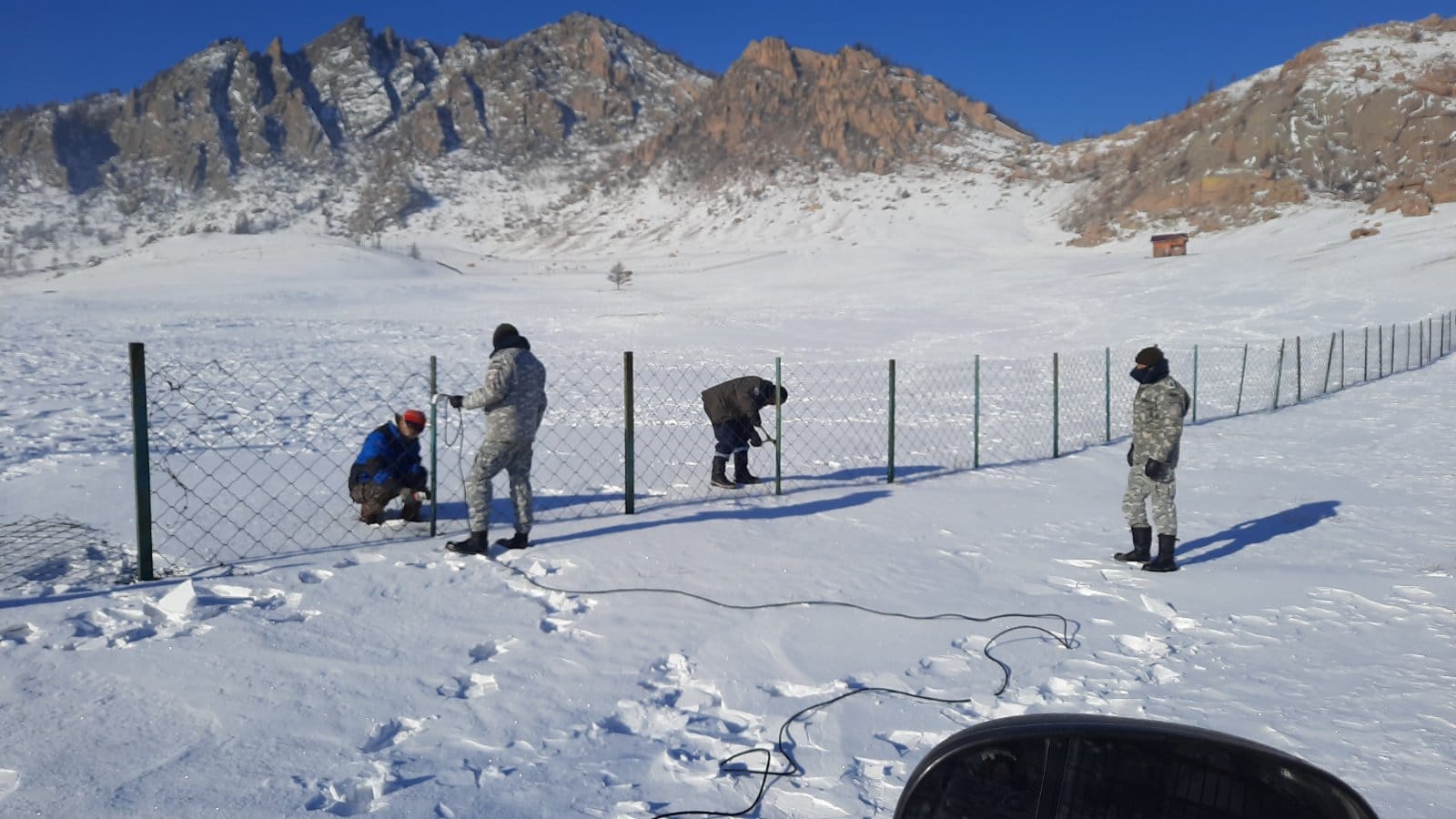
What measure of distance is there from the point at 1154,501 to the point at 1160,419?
65 centimetres

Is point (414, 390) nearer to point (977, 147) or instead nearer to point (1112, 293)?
point (1112, 293)

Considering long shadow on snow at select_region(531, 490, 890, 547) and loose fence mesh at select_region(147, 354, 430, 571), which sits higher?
loose fence mesh at select_region(147, 354, 430, 571)

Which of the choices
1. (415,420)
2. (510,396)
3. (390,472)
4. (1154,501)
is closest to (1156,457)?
(1154,501)

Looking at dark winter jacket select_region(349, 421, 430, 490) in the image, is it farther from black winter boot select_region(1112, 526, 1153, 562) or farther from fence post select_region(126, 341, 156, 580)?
black winter boot select_region(1112, 526, 1153, 562)

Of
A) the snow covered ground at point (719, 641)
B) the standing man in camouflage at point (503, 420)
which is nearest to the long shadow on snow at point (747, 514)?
the snow covered ground at point (719, 641)

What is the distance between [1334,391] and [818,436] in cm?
1295

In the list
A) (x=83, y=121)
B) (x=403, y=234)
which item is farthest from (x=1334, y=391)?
(x=83, y=121)

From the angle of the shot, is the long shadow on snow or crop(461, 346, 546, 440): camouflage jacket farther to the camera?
the long shadow on snow

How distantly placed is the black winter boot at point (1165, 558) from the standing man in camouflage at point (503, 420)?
4.41 meters

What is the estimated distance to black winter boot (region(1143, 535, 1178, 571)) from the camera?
22.2 feet

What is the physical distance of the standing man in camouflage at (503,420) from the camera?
6.34 meters

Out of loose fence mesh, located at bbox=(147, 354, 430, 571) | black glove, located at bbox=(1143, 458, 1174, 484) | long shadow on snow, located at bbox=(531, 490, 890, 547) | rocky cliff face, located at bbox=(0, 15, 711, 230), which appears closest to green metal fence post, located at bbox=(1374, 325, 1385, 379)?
long shadow on snow, located at bbox=(531, 490, 890, 547)

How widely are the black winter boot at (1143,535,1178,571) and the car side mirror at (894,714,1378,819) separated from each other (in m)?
5.12

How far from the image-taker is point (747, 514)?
8.32m
